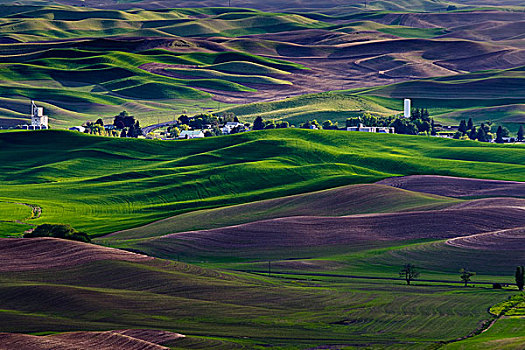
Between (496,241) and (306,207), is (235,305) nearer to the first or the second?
(496,241)

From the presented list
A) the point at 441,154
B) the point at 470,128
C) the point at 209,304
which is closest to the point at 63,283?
the point at 209,304

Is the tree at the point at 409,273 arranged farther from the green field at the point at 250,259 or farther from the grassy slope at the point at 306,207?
the grassy slope at the point at 306,207

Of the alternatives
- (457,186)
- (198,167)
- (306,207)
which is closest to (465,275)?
(306,207)

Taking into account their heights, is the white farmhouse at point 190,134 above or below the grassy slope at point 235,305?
above

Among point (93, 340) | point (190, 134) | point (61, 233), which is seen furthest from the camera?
point (190, 134)

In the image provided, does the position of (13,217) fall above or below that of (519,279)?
above

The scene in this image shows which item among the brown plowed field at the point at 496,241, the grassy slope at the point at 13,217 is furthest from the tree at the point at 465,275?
the grassy slope at the point at 13,217

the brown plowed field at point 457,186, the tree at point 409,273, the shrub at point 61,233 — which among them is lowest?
the tree at point 409,273
